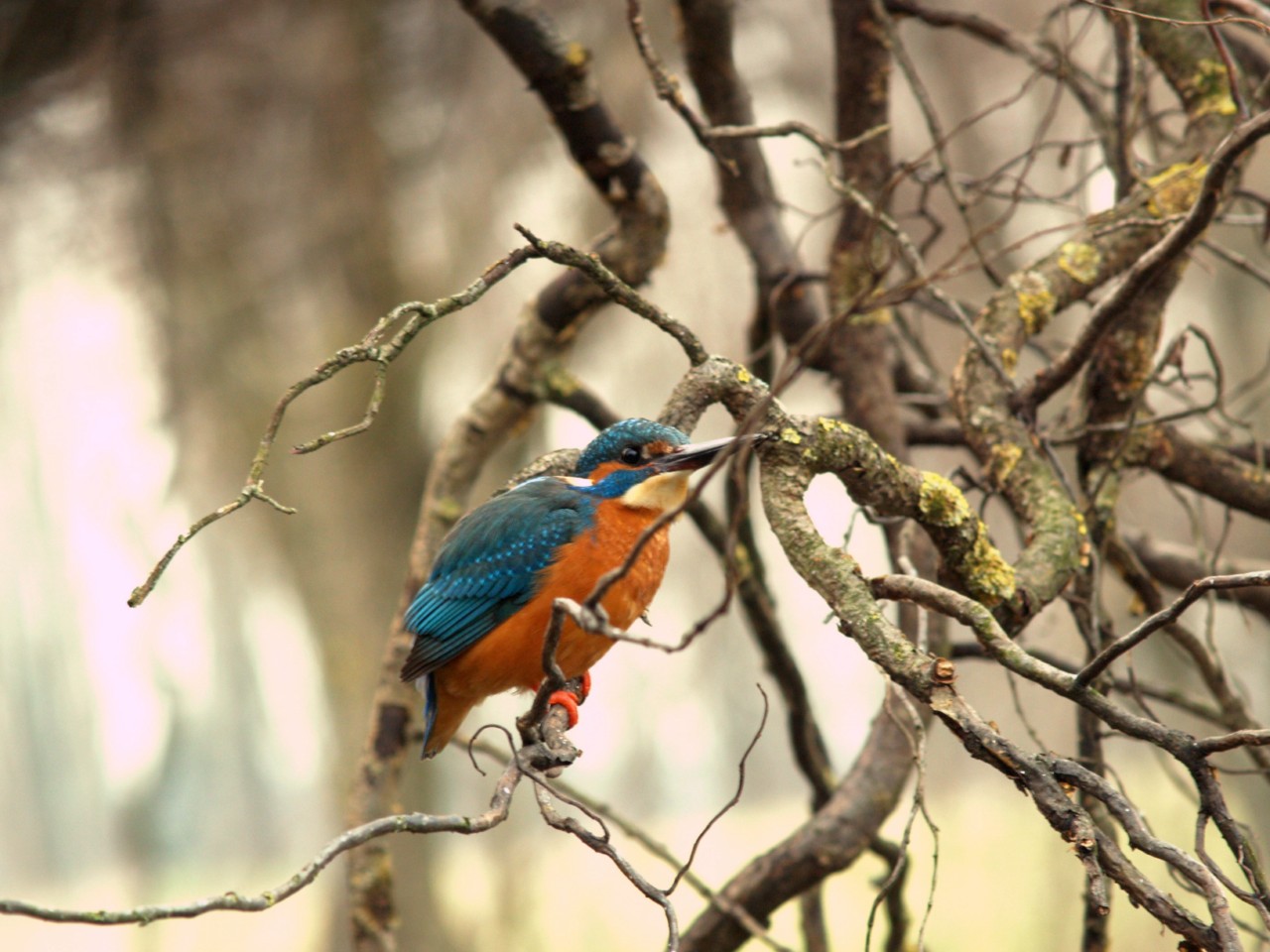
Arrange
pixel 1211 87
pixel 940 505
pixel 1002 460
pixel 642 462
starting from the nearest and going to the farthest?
pixel 940 505
pixel 1002 460
pixel 642 462
pixel 1211 87

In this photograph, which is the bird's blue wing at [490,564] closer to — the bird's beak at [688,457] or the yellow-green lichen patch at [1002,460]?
the bird's beak at [688,457]

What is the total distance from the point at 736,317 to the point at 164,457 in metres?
3.90

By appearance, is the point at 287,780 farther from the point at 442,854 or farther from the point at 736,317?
the point at 736,317

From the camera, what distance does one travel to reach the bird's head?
2.27 m

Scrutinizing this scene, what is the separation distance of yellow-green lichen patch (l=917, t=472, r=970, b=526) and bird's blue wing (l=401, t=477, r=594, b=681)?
83 centimetres

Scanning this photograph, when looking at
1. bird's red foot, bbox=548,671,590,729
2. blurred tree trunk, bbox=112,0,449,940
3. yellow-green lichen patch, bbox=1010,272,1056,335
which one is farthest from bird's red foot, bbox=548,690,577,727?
blurred tree trunk, bbox=112,0,449,940

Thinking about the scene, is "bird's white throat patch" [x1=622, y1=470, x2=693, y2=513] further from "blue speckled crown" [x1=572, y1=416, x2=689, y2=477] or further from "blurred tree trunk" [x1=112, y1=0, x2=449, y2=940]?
"blurred tree trunk" [x1=112, y1=0, x2=449, y2=940]

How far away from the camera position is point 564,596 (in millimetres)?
2410

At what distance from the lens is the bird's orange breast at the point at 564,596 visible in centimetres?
234

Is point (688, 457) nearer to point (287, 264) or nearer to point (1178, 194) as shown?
point (1178, 194)

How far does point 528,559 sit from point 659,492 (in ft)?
1.03

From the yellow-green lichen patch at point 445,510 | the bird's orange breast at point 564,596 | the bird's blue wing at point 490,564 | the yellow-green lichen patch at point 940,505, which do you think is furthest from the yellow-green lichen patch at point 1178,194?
the yellow-green lichen patch at point 445,510

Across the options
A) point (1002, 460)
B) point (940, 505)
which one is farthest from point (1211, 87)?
point (940, 505)

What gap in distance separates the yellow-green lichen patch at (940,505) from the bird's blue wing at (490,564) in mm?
829
